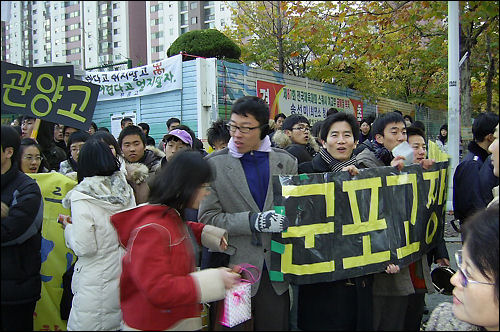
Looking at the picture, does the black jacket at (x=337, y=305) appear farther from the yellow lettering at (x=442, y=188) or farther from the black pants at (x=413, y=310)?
the yellow lettering at (x=442, y=188)

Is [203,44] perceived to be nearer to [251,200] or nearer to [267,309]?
[251,200]

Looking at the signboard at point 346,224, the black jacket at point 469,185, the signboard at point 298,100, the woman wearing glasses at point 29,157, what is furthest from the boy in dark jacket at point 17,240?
the signboard at point 298,100

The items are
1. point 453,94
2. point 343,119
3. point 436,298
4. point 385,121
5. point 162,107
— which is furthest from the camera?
point 162,107

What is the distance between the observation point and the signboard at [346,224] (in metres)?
2.71

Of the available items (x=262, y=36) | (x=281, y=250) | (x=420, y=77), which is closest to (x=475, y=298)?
(x=281, y=250)

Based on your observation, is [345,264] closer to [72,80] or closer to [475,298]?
[475,298]

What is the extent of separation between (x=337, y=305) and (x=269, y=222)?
78 centimetres

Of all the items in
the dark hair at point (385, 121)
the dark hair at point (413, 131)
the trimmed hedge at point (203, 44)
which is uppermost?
the trimmed hedge at point (203, 44)

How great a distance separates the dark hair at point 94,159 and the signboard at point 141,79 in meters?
7.93

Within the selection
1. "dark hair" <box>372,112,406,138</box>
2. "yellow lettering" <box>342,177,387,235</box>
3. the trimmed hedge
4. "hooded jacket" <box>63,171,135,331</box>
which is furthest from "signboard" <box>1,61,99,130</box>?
the trimmed hedge

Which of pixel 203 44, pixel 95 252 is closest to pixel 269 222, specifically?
pixel 95 252

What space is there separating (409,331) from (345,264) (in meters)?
1.00

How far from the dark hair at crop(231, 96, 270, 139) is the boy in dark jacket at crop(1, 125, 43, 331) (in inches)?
53.6

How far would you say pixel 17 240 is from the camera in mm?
2529
